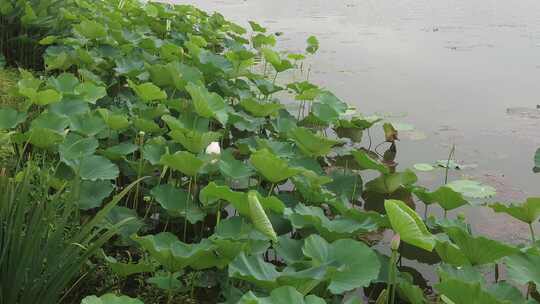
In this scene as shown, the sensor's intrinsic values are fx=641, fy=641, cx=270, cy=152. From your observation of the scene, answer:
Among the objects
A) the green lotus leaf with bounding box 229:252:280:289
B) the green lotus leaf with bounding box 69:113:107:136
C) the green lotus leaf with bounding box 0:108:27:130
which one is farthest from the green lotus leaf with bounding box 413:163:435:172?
the green lotus leaf with bounding box 0:108:27:130

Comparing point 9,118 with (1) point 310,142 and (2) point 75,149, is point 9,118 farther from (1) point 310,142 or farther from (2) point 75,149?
(1) point 310,142

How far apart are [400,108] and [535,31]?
2539mm

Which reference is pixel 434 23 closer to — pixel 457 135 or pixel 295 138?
pixel 457 135

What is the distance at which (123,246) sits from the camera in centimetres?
194

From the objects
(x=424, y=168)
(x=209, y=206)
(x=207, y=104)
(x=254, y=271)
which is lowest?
(x=424, y=168)

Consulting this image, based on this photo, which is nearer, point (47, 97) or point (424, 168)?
point (47, 97)

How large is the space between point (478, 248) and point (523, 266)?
0.11 metres

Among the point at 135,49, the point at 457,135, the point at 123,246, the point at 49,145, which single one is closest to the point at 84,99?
the point at 49,145

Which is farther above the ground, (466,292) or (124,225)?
(466,292)

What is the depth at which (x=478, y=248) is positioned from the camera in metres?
1.59

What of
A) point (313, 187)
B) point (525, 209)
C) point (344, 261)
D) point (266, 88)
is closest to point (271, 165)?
point (313, 187)

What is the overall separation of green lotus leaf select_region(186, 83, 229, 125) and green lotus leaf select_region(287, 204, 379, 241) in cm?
67

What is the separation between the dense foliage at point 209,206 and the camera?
4.76 feet

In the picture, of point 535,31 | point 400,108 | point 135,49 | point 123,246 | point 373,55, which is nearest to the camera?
point 123,246
